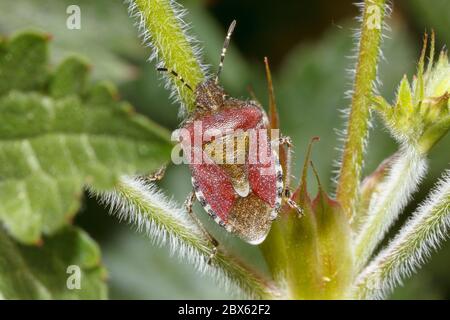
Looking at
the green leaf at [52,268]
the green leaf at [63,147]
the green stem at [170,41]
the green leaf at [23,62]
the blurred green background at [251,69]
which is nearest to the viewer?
the green leaf at [63,147]

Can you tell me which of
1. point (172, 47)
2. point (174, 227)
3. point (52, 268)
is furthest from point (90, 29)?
point (52, 268)

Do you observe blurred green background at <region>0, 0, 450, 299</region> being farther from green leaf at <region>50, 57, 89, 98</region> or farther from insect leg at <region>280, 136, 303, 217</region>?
green leaf at <region>50, 57, 89, 98</region>

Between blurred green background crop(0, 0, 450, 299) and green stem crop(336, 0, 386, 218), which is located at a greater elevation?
green stem crop(336, 0, 386, 218)

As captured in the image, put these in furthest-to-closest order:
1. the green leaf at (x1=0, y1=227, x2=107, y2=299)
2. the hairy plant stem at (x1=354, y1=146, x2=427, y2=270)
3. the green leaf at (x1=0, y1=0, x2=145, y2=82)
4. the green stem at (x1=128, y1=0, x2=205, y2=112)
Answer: the green leaf at (x1=0, y1=0, x2=145, y2=82), the hairy plant stem at (x1=354, y1=146, x2=427, y2=270), the green stem at (x1=128, y1=0, x2=205, y2=112), the green leaf at (x1=0, y1=227, x2=107, y2=299)

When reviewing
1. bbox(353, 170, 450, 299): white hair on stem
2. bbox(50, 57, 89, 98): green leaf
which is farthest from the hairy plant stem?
bbox(50, 57, 89, 98): green leaf

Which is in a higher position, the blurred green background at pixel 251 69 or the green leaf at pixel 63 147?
the green leaf at pixel 63 147

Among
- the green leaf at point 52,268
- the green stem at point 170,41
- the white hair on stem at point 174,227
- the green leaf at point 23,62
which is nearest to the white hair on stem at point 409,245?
the white hair on stem at point 174,227

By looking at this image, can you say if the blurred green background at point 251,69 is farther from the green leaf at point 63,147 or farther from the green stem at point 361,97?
the green leaf at point 63,147
